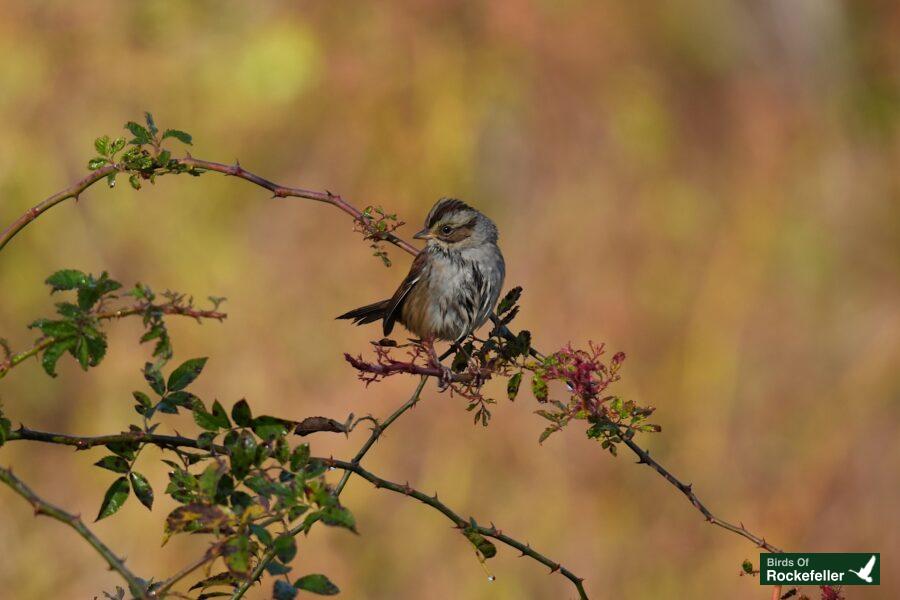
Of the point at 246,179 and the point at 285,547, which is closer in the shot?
the point at 285,547

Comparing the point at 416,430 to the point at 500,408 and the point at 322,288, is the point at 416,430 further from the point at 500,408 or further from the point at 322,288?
the point at 322,288

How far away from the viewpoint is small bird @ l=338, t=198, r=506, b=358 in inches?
163

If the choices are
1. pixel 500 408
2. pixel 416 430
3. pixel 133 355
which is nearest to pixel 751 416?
pixel 500 408

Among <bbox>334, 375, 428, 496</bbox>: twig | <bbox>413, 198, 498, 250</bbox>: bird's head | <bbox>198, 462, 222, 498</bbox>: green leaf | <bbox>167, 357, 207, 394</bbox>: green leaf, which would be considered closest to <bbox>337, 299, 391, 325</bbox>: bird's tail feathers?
<bbox>413, 198, 498, 250</bbox>: bird's head

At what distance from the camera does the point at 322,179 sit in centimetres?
765

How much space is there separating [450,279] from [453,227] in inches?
8.0

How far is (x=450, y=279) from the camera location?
13.7 ft

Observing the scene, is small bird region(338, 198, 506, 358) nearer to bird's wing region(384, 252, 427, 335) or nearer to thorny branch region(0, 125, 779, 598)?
bird's wing region(384, 252, 427, 335)

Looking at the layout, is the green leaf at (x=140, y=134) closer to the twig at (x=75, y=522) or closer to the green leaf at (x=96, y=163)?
the green leaf at (x=96, y=163)

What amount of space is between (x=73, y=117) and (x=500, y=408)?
3321mm

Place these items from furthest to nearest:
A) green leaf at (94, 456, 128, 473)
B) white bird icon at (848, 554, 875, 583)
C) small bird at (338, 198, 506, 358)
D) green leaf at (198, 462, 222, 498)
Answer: small bird at (338, 198, 506, 358), white bird icon at (848, 554, 875, 583), green leaf at (94, 456, 128, 473), green leaf at (198, 462, 222, 498)

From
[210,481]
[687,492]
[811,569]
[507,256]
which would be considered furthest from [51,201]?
[507,256]

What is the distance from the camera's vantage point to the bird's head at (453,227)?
4.25m

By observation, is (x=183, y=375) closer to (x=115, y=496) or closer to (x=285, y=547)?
(x=115, y=496)
